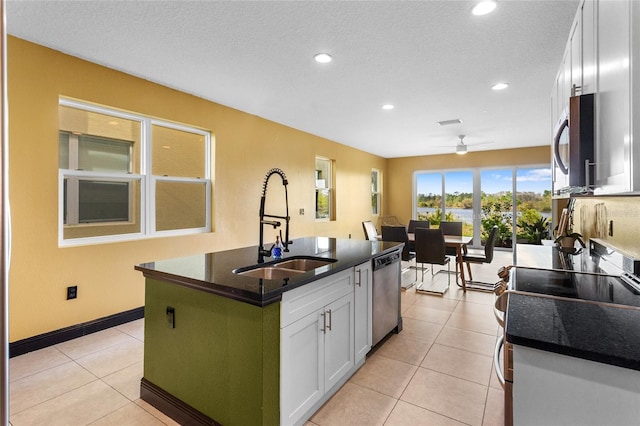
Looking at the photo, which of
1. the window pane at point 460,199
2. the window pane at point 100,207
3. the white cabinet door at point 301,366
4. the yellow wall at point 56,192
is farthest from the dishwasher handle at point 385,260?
the window pane at point 460,199

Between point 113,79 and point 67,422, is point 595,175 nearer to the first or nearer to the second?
point 67,422

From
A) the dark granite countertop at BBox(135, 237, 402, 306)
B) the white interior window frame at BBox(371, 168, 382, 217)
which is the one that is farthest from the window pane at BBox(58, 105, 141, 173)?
the white interior window frame at BBox(371, 168, 382, 217)

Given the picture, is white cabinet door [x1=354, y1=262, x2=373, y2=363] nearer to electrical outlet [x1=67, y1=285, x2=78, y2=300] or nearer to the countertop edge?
the countertop edge

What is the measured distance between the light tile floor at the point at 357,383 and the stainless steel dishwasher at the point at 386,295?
166 mm

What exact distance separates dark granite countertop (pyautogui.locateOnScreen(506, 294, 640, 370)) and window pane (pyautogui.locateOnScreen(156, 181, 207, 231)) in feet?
11.7

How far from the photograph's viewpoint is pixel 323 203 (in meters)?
6.48

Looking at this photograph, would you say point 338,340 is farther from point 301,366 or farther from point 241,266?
point 241,266

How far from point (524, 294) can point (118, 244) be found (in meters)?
3.42

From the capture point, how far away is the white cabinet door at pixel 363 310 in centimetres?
227

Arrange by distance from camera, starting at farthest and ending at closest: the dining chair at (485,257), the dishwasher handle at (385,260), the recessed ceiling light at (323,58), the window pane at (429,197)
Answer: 1. the window pane at (429,197)
2. the dining chair at (485,257)
3. the recessed ceiling light at (323,58)
4. the dishwasher handle at (385,260)

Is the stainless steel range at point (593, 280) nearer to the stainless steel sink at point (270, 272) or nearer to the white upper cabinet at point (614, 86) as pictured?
the white upper cabinet at point (614, 86)

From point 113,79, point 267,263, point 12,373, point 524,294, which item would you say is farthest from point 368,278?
point 113,79

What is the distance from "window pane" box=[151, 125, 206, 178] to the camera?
3.60 meters

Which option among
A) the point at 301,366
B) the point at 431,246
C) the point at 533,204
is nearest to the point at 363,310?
the point at 301,366
